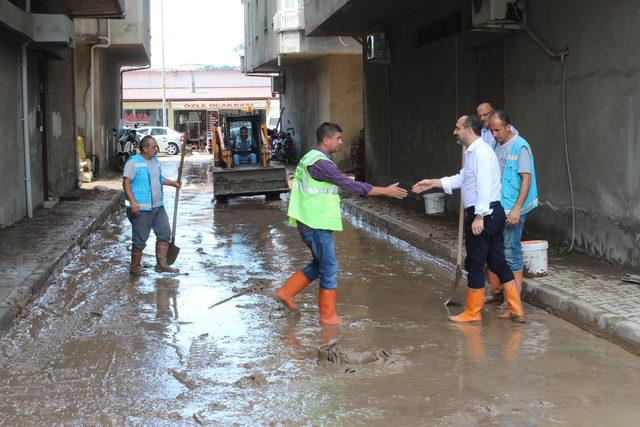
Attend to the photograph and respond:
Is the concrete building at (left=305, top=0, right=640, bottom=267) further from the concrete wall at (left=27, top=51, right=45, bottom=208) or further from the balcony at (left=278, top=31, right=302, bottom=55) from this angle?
the balcony at (left=278, top=31, right=302, bottom=55)

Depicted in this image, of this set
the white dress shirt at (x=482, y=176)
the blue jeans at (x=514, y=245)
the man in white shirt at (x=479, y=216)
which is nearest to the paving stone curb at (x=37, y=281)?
the man in white shirt at (x=479, y=216)

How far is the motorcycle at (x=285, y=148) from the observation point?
31.7 meters

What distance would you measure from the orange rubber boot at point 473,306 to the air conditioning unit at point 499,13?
4.77m

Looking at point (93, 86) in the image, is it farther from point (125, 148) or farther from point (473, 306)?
point (473, 306)

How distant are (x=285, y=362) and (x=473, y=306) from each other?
1960mm

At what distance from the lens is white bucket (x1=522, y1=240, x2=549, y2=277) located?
26.0 feet

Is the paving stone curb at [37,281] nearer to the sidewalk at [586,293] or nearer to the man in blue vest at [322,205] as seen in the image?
the man in blue vest at [322,205]

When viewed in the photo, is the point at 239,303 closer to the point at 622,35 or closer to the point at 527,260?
the point at 527,260

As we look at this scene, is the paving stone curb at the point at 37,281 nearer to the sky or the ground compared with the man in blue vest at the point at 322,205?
nearer to the ground

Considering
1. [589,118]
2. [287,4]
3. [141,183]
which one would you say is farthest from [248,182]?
[589,118]

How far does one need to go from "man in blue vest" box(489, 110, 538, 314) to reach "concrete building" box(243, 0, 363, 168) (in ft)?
56.5

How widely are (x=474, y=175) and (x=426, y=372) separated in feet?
6.37

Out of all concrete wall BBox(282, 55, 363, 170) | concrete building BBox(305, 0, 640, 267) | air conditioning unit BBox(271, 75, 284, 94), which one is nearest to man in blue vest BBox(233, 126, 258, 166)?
concrete building BBox(305, 0, 640, 267)

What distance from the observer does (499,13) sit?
10359 millimetres
